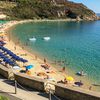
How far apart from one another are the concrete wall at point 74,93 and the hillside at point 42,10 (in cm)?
14371

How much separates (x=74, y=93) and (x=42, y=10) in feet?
530

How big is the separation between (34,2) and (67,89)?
172823 mm

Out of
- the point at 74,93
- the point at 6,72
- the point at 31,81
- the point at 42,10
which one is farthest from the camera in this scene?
the point at 42,10

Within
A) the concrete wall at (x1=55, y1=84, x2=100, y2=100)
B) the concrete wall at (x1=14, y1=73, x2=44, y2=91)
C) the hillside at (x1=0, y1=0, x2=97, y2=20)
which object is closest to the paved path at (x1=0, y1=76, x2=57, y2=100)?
the concrete wall at (x1=14, y1=73, x2=44, y2=91)

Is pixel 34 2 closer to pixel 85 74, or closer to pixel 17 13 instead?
pixel 17 13

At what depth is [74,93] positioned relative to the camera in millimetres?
16188

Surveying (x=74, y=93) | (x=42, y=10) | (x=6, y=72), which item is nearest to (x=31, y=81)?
(x=6, y=72)

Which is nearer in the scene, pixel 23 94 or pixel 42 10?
pixel 23 94

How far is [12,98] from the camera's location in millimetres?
16719

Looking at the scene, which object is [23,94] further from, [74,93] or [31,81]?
[74,93]

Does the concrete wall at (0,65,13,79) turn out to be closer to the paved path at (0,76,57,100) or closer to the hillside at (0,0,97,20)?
the paved path at (0,76,57,100)

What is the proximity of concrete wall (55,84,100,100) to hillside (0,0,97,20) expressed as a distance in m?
144

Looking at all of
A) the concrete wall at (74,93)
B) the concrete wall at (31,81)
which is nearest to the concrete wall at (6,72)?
the concrete wall at (31,81)

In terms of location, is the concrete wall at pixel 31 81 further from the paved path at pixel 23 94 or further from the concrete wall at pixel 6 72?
the concrete wall at pixel 6 72
